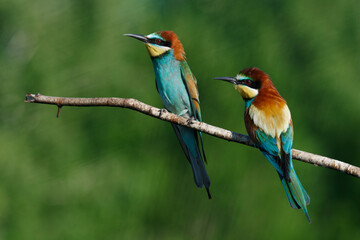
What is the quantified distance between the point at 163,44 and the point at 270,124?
1.00m

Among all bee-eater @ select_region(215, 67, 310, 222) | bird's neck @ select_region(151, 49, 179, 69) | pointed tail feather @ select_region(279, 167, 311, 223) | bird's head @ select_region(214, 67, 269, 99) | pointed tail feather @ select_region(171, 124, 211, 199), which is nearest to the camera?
pointed tail feather @ select_region(279, 167, 311, 223)

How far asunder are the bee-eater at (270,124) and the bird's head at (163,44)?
0.71 meters

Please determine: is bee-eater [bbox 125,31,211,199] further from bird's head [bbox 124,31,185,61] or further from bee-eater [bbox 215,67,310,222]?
bee-eater [bbox 215,67,310,222]

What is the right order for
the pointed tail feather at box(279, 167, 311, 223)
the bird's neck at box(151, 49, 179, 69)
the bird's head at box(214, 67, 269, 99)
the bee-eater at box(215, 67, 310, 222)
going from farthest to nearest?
the bird's neck at box(151, 49, 179, 69) → the bird's head at box(214, 67, 269, 99) → the bee-eater at box(215, 67, 310, 222) → the pointed tail feather at box(279, 167, 311, 223)

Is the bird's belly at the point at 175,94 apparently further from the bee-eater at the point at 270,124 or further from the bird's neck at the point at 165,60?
the bee-eater at the point at 270,124

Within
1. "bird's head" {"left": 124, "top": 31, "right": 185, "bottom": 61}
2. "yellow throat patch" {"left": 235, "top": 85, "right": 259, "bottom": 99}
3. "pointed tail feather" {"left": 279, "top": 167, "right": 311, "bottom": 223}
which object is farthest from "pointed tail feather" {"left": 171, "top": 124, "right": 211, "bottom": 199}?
"pointed tail feather" {"left": 279, "top": 167, "right": 311, "bottom": 223}

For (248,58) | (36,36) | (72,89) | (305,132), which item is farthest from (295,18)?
(36,36)

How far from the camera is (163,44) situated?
250 centimetres

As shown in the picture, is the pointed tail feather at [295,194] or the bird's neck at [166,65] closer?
the pointed tail feather at [295,194]

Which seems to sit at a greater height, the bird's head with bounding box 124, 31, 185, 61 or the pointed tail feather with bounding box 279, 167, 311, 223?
the bird's head with bounding box 124, 31, 185, 61

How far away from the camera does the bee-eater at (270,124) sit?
151 cm

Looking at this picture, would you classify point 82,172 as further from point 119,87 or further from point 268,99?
point 268,99

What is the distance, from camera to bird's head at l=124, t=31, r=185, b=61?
2434 millimetres

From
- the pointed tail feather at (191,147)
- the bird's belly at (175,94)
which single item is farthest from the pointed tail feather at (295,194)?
the bird's belly at (175,94)
